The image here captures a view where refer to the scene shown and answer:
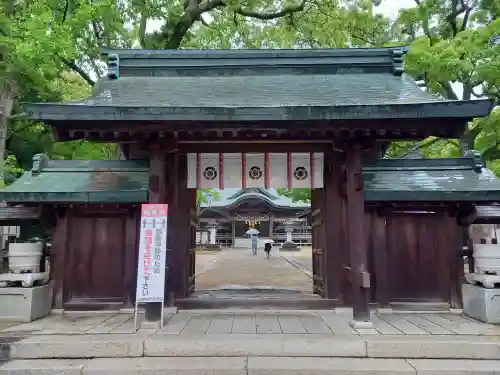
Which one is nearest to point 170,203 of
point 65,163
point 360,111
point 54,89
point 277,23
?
point 65,163

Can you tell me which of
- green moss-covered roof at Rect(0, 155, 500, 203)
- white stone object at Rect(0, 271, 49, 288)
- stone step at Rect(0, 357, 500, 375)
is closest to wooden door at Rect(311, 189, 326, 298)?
green moss-covered roof at Rect(0, 155, 500, 203)

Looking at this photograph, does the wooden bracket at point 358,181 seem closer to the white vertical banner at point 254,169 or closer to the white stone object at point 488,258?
the white vertical banner at point 254,169

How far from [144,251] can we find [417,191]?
4.79 metres

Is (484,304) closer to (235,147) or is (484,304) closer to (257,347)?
(257,347)

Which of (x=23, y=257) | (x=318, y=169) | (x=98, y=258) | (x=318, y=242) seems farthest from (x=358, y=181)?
(x=23, y=257)

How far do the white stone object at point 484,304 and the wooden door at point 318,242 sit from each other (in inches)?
102

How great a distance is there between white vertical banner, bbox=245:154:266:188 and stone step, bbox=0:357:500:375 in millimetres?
3048

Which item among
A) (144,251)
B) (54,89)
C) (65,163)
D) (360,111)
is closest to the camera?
(360,111)

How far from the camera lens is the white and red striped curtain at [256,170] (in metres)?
6.81

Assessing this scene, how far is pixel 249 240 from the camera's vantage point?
1388 inches

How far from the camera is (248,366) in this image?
188 inches

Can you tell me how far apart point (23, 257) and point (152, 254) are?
2.71 meters

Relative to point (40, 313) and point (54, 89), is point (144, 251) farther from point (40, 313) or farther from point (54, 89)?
point (54, 89)

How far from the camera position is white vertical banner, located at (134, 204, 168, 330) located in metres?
5.75
